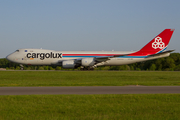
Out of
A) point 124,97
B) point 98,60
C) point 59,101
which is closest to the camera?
point 59,101

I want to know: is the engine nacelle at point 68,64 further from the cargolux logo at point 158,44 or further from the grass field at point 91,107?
the grass field at point 91,107

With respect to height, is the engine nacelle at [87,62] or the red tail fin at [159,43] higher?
the red tail fin at [159,43]

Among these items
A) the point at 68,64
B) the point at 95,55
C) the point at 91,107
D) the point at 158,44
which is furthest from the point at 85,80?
the point at 158,44

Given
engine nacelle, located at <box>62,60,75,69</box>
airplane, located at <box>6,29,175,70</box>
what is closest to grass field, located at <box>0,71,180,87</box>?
engine nacelle, located at <box>62,60,75,69</box>

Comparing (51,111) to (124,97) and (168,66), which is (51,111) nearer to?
(124,97)

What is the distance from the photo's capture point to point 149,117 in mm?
8750

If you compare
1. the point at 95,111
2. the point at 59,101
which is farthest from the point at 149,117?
the point at 59,101

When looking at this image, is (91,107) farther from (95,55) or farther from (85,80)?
(95,55)

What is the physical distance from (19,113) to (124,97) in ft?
18.3

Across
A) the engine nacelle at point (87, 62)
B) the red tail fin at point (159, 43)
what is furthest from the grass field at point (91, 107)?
the red tail fin at point (159, 43)

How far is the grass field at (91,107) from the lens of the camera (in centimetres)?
888

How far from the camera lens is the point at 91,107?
10.3 meters

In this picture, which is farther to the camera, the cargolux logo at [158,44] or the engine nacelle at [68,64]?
the cargolux logo at [158,44]

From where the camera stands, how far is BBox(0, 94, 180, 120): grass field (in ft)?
29.1
